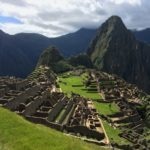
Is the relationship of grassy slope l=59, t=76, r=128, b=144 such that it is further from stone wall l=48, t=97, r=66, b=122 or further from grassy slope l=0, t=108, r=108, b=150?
grassy slope l=0, t=108, r=108, b=150

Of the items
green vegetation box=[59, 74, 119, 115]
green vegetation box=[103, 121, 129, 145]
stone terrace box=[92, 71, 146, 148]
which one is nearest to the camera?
green vegetation box=[103, 121, 129, 145]

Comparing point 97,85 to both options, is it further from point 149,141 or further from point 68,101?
point 149,141

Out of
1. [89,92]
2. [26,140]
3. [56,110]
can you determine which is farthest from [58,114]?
[89,92]

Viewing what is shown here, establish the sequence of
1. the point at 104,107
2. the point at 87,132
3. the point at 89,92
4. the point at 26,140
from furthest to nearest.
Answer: the point at 89,92, the point at 104,107, the point at 87,132, the point at 26,140

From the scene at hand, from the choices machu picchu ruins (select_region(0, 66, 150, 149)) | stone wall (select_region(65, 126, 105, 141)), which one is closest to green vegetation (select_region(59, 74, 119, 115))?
machu picchu ruins (select_region(0, 66, 150, 149))

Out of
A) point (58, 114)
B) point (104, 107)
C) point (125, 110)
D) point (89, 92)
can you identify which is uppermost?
point (58, 114)

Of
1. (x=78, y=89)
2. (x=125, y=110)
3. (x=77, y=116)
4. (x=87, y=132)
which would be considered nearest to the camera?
(x=87, y=132)

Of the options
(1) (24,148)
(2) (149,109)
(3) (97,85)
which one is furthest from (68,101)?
(1) (24,148)

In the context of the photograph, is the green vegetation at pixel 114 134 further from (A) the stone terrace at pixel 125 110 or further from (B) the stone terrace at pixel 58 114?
(B) the stone terrace at pixel 58 114

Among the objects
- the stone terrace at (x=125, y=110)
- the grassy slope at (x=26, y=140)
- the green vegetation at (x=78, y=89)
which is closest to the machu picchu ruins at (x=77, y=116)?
the stone terrace at (x=125, y=110)

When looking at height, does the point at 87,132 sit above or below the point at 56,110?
below

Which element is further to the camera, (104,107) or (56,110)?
(104,107)

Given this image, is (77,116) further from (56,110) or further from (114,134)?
(114,134)

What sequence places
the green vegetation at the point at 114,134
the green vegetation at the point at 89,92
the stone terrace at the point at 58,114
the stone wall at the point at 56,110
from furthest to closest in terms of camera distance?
the green vegetation at the point at 89,92
the stone wall at the point at 56,110
the green vegetation at the point at 114,134
the stone terrace at the point at 58,114
